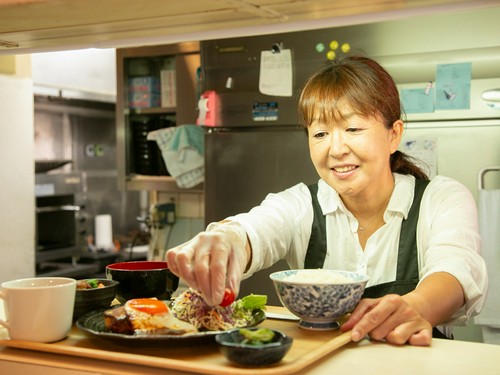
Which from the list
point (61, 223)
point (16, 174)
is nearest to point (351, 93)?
point (16, 174)

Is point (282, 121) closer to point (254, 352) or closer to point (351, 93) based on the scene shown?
point (351, 93)

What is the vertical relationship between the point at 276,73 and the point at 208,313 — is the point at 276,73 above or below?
above

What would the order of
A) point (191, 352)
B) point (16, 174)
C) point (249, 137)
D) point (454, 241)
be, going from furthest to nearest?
point (16, 174) → point (249, 137) → point (454, 241) → point (191, 352)

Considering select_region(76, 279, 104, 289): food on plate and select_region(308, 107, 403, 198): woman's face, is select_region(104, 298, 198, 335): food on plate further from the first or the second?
select_region(308, 107, 403, 198): woman's face

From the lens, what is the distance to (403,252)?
1.78 meters

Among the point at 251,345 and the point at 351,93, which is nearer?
the point at 251,345

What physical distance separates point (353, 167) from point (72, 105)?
157 inches

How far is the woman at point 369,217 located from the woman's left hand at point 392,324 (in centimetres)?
11

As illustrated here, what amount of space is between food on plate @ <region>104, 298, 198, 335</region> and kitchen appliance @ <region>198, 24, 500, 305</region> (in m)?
1.91

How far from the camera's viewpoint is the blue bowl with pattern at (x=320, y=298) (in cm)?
128

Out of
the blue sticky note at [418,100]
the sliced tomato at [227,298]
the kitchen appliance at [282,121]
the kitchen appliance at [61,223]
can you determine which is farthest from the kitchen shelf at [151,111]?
the sliced tomato at [227,298]

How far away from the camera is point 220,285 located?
4.09 ft

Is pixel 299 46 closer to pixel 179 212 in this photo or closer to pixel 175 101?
pixel 175 101

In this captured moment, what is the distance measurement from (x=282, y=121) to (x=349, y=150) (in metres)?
1.46
